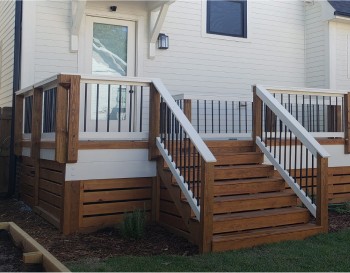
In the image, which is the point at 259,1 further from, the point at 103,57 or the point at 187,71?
the point at 103,57

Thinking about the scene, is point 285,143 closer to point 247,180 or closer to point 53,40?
point 247,180

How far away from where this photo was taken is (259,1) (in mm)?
9023

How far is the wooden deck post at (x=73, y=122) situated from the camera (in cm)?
482

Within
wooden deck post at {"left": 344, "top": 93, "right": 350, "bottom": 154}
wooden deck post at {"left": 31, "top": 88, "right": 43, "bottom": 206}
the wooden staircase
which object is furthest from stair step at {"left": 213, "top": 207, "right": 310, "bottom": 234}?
wooden deck post at {"left": 31, "top": 88, "right": 43, "bottom": 206}

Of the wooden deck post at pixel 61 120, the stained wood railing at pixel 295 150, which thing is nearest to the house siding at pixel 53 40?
the wooden deck post at pixel 61 120

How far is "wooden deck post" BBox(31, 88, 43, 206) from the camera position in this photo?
19.6 feet

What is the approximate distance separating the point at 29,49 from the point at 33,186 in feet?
7.34

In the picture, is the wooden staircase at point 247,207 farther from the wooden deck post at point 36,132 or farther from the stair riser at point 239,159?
the wooden deck post at point 36,132

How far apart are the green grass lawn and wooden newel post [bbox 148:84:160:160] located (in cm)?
159

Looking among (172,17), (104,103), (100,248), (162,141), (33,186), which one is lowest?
(100,248)

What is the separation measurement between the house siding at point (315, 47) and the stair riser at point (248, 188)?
4.49 meters

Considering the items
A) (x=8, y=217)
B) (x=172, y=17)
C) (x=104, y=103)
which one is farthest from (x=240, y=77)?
(x=8, y=217)

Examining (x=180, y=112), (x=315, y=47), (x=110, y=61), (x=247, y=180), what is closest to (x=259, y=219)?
(x=247, y=180)

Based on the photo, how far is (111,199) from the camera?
517 cm
